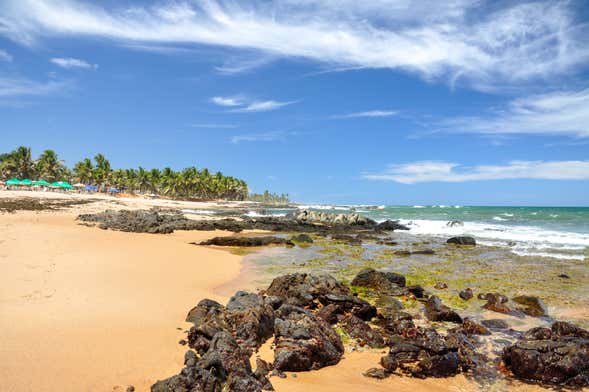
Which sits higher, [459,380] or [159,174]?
[159,174]

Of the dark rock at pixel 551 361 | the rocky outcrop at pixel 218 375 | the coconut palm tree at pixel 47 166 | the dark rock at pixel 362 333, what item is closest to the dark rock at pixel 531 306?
the dark rock at pixel 551 361

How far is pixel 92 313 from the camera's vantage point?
8.88 metres

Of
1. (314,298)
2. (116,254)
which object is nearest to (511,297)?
(314,298)

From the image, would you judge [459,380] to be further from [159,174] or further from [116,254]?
[159,174]

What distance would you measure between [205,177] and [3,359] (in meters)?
133

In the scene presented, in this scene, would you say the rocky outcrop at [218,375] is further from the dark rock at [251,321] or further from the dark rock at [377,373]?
the dark rock at [377,373]

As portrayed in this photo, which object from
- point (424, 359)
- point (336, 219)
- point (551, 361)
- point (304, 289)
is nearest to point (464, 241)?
point (304, 289)

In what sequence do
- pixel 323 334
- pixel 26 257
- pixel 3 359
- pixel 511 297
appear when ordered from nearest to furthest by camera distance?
pixel 3 359 → pixel 323 334 → pixel 511 297 → pixel 26 257

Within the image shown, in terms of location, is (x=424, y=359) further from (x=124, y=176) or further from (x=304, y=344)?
(x=124, y=176)

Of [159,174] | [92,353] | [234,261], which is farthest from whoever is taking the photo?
[159,174]

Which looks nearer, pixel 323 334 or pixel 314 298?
pixel 323 334

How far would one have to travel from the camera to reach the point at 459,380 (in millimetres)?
7035

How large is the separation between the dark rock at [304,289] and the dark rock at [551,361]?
196 inches

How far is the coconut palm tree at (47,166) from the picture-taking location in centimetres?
10031
